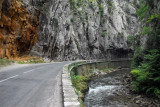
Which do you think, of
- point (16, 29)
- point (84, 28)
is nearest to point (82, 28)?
point (84, 28)

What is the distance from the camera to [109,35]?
190 feet

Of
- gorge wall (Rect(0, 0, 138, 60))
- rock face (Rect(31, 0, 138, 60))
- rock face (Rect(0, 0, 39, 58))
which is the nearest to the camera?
rock face (Rect(0, 0, 39, 58))

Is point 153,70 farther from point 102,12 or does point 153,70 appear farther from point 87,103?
point 102,12

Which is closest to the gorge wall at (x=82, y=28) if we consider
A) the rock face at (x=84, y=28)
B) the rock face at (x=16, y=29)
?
the rock face at (x=84, y=28)

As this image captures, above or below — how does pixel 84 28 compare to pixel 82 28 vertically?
above

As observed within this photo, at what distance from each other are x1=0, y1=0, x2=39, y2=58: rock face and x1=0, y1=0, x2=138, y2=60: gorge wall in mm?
617

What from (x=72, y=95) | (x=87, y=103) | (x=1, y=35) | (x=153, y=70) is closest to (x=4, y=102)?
(x=72, y=95)

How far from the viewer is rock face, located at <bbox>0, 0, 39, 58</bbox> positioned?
22.1 m

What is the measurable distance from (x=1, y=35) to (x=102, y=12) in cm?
4928

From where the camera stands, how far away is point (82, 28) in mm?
49469

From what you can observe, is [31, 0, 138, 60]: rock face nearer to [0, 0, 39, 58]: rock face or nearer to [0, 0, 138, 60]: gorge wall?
[0, 0, 138, 60]: gorge wall

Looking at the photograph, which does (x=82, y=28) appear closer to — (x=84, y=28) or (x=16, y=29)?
(x=84, y=28)

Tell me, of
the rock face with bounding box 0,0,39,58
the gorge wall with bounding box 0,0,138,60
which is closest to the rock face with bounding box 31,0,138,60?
the gorge wall with bounding box 0,0,138,60

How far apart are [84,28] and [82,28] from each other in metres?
1.31
